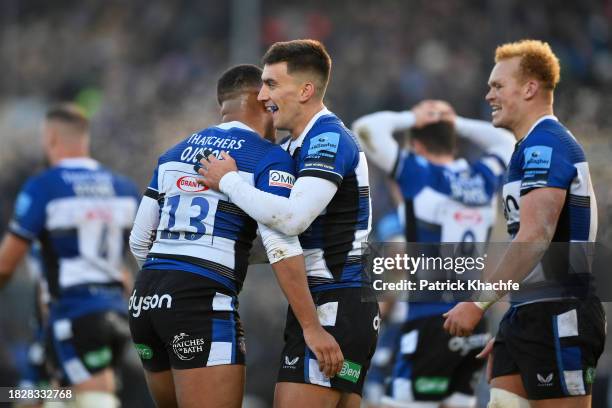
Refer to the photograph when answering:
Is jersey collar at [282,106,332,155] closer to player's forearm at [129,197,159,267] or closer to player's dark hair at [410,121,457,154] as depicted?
player's forearm at [129,197,159,267]

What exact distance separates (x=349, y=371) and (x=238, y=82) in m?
1.68

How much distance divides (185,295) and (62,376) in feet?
10.8

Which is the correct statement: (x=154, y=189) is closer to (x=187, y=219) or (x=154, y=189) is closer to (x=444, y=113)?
(x=187, y=219)

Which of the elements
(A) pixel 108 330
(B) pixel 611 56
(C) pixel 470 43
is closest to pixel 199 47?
(C) pixel 470 43

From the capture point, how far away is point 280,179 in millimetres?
4672

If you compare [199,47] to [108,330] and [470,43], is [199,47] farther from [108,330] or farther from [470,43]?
[108,330]

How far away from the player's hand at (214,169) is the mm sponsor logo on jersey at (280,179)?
0.67 feet

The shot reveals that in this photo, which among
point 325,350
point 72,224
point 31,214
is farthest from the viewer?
point 72,224

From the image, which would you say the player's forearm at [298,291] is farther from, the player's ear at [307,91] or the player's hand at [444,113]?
the player's hand at [444,113]

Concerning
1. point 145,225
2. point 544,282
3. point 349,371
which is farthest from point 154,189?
point 544,282

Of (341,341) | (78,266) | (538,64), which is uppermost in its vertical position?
(538,64)

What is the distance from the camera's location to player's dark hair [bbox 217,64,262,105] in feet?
17.0

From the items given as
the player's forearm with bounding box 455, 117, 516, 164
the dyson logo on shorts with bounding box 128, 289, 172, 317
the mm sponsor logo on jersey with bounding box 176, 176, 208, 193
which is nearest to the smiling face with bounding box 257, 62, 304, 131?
the mm sponsor logo on jersey with bounding box 176, 176, 208, 193

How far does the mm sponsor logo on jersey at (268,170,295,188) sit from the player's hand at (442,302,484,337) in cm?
108
